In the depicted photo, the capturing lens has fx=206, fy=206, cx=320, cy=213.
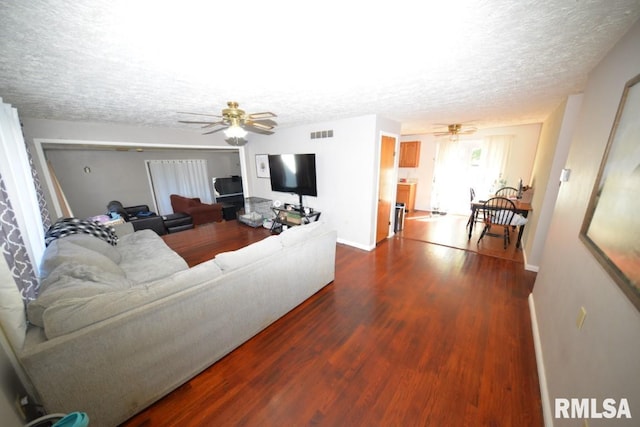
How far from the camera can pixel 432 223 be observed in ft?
17.1

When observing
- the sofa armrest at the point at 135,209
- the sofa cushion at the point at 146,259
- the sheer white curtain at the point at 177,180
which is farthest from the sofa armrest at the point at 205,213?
the sheer white curtain at the point at 177,180

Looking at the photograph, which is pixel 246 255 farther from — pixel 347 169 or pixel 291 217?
pixel 291 217

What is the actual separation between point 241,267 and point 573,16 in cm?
252

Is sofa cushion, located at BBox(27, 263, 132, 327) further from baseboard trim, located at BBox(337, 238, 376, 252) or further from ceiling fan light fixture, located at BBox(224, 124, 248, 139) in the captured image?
baseboard trim, located at BBox(337, 238, 376, 252)

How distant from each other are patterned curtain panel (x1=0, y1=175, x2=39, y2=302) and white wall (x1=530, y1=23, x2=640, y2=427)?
3225 millimetres

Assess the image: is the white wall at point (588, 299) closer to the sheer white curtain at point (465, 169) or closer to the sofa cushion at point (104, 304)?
the sofa cushion at point (104, 304)

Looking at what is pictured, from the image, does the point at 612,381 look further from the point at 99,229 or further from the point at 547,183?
the point at 99,229

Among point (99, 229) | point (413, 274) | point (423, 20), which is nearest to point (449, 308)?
point (413, 274)

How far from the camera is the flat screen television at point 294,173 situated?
4.04m

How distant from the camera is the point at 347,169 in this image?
3.71 meters

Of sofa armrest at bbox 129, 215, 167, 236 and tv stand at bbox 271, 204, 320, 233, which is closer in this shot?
tv stand at bbox 271, 204, 320, 233

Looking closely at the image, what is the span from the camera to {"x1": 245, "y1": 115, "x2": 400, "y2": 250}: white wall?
11.2 feet

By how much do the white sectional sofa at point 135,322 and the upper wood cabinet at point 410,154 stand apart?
494cm

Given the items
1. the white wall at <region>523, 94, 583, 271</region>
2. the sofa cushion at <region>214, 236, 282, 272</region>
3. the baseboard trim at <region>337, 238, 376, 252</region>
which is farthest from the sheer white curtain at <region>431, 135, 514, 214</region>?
the sofa cushion at <region>214, 236, 282, 272</region>
